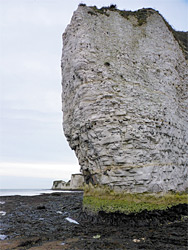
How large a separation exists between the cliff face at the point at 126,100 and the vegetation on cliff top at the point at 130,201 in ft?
1.17

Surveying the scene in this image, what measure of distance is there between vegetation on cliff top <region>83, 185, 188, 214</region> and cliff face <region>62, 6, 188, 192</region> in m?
0.36

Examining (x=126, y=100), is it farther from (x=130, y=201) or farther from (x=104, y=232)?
(x=104, y=232)

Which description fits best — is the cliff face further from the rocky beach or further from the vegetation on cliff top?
the rocky beach

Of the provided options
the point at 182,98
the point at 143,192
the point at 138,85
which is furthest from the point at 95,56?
the point at 143,192

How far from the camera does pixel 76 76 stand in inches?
481

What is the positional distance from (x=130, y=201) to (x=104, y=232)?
82.9 inches

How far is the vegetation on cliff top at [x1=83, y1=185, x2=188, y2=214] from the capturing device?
9.76 metres

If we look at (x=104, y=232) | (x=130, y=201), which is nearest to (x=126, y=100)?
(x=130, y=201)

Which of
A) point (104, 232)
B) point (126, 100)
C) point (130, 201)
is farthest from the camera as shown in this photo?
point (126, 100)

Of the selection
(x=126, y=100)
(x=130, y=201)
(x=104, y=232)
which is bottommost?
(x=104, y=232)

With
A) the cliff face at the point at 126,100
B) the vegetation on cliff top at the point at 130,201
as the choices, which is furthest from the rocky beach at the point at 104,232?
the cliff face at the point at 126,100

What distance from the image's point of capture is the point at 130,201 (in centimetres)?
983

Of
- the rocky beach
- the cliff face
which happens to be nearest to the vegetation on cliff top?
the rocky beach

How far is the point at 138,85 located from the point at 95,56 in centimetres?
290
